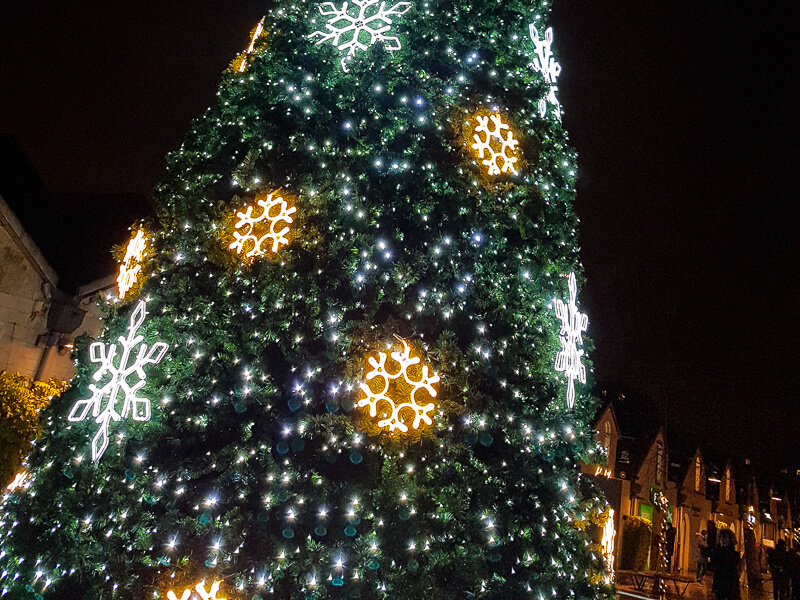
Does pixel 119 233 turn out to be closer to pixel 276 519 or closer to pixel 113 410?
pixel 113 410

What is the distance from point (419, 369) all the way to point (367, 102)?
228 centimetres

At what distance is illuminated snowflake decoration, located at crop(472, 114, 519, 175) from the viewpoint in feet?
15.2

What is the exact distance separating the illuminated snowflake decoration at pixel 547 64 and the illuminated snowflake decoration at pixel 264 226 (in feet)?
9.66

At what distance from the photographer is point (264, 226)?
168 inches

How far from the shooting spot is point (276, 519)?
3.56 m

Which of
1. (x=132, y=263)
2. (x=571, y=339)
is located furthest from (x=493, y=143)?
(x=132, y=263)

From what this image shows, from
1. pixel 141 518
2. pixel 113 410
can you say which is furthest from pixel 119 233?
pixel 141 518

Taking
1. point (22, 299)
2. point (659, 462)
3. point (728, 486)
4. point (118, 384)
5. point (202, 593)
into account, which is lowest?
point (202, 593)

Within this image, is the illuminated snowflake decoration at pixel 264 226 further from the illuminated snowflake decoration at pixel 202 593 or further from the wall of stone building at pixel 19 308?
the wall of stone building at pixel 19 308

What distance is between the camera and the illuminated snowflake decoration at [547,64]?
5.73 m

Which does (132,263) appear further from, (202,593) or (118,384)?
(202,593)

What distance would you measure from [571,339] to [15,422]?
7979 millimetres

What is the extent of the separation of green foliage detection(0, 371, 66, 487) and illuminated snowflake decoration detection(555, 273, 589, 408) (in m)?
6.62

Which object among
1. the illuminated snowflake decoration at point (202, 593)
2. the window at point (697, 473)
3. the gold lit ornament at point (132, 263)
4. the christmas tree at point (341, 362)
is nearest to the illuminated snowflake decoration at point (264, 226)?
the christmas tree at point (341, 362)
